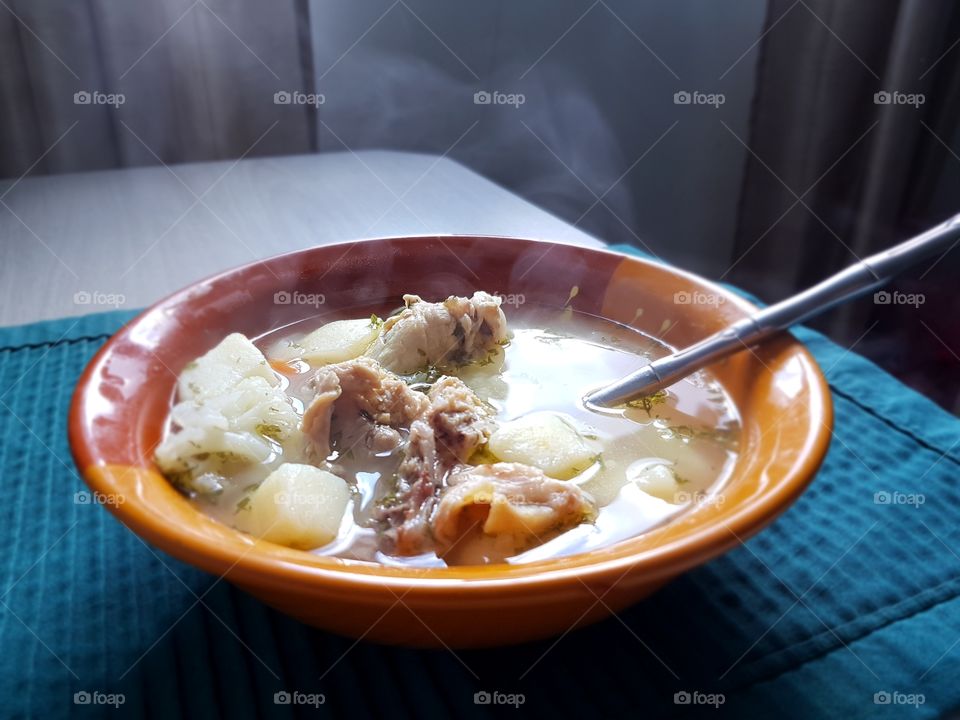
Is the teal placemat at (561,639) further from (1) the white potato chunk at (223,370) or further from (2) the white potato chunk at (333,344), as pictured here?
(2) the white potato chunk at (333,344)

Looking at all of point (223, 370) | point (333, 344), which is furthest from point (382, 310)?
point (223, 370)

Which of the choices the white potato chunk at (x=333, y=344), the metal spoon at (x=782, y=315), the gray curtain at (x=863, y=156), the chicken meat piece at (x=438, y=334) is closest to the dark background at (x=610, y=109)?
the gray curtain at (x=863, y=156)

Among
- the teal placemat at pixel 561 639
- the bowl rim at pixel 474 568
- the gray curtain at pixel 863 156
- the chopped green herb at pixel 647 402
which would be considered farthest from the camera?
the gray curtain at pixel 863 156

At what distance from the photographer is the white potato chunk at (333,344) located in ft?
4.03

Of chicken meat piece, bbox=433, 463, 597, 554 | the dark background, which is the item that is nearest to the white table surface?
the dark background

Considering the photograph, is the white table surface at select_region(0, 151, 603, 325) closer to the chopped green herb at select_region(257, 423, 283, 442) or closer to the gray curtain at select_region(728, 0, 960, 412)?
the chopped green herb at select_region(257, 423, 283, 442)

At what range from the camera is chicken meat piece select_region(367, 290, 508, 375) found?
1181 mm

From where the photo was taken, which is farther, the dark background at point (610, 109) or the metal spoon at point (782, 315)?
the dark background at point (610, 109)

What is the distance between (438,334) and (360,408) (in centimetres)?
20

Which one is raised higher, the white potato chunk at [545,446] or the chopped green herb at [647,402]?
the white potato chunk at [545,446]

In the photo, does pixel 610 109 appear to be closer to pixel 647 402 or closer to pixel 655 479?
pixel 647 402

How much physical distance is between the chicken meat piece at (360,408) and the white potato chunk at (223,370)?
11 cm

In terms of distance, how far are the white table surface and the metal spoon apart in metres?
0.78

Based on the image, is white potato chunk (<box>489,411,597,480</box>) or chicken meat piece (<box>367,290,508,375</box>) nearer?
white potato chunk (<box>489,411,597,480</box>)
